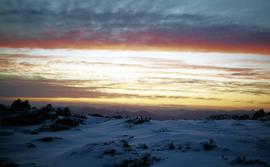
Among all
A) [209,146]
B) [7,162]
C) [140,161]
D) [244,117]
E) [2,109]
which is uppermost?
[2,109]

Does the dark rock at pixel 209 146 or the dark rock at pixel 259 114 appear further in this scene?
the dark rock at pixel 259 114

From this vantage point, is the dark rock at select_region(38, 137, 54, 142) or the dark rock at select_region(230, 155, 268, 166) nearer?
the dark rock at select_region(230, 155, 268, 166)

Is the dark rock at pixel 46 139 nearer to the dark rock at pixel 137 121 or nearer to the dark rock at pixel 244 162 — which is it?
the dark rock at pixel 137 121

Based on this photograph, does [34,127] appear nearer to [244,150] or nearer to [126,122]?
[126,122]

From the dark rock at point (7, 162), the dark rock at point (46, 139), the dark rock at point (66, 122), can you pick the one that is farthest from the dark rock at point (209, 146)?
the dark rock at point (66, 122)

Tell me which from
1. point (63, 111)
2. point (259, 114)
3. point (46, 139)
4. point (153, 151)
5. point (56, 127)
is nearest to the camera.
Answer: point (153, 151)

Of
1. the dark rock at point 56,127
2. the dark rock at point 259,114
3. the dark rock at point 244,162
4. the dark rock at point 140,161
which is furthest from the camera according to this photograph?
the dark rock at point 259,114

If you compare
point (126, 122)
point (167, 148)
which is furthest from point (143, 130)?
point (167, 148)

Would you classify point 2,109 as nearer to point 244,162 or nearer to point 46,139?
point 46,139

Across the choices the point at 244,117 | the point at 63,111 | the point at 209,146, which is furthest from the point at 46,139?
the point at 244,117

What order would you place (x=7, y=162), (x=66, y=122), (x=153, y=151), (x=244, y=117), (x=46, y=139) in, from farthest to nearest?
(x=244, y=117) → (x=66, y=122) → (x=46, y=139) → (x=153, y=151) → (x=7, y=162)

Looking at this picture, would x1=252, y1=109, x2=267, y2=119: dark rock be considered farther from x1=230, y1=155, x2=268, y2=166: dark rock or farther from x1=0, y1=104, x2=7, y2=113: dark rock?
x1=0, y1=104, x2=7, y2=113: dark rock

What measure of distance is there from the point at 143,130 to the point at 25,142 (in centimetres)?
663

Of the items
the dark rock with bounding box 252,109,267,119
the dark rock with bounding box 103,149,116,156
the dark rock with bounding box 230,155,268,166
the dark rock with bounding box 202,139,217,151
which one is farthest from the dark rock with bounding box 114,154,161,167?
the dark rock with bounding box 252,109,267,119
